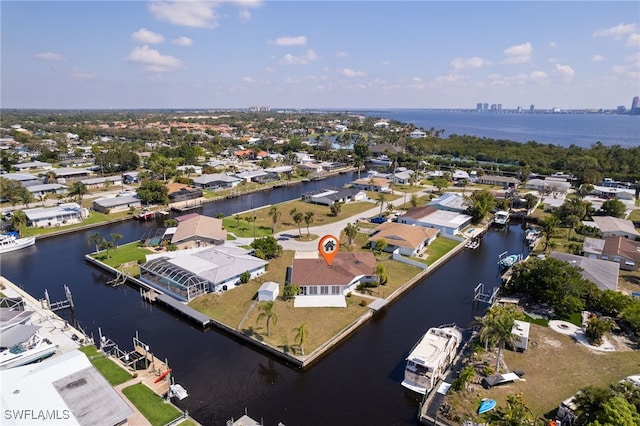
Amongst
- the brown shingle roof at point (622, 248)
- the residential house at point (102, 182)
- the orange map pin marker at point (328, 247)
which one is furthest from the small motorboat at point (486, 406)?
the residential house at point (102, 182)

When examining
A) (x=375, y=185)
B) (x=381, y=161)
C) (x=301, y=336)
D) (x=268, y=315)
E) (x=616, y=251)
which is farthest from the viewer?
(x=381, y=161)

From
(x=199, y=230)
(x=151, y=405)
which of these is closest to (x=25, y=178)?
(x=199, y=230)

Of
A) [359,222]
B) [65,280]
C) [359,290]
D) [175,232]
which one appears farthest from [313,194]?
[65,280]

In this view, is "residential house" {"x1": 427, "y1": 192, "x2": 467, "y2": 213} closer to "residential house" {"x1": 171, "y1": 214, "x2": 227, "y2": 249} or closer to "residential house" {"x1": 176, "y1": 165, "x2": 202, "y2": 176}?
"residential house" {"x1": 171, "y1": 214, "x2": 227, "y2": 249}

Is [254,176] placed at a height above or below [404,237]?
above

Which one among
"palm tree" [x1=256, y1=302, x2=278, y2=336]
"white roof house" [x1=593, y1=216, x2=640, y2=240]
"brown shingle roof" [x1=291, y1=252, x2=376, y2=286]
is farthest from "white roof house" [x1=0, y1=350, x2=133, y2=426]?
"white roof house" [x1=593, y1=216, x2=640, y2=240]

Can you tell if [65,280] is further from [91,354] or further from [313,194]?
[313,194]

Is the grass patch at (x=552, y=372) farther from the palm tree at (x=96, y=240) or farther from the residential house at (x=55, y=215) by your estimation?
the residential house at (x=55, y=215)

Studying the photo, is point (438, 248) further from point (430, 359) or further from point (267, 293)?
point (430, 359)

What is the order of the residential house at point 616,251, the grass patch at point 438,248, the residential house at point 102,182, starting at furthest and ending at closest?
the residential house at point 102,182, the grass patch at point 438,248, the residential house at point 616,251
